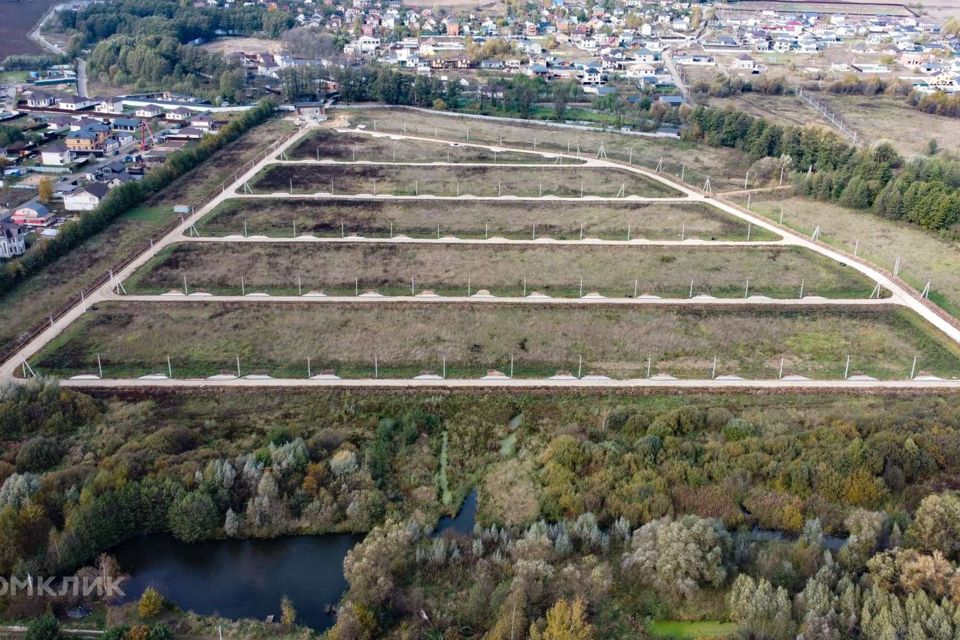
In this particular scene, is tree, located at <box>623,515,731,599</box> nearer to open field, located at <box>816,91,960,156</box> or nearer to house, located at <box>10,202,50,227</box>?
house, located at <box>10,202,50,227</box>

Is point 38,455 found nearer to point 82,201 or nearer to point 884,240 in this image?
point 82,201

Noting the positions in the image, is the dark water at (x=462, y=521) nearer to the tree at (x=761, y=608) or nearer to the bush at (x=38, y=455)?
the tree at (x=761, y=608)

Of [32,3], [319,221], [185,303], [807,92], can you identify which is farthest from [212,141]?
[32,3]

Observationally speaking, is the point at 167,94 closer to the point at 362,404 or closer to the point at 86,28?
the point at 86,28

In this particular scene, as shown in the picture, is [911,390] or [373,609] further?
[911,390]

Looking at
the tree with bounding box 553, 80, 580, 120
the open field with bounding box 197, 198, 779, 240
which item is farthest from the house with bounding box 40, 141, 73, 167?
the tree with bounding box 553, 80, 580, 120

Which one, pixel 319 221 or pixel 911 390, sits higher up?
pixel 319 221
